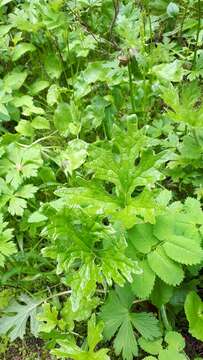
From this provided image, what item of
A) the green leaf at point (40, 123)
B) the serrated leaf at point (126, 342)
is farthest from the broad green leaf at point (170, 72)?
the serrated leaf at point (126, 342)

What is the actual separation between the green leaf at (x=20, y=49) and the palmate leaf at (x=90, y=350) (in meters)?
1.52

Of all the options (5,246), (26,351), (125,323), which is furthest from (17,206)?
(125,323)

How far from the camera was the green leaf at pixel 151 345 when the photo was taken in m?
1.56

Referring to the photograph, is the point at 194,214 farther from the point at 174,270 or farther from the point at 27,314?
the point at 27,314

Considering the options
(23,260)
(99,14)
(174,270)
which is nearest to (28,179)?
(23,260)

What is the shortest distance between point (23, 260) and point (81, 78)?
882 mm

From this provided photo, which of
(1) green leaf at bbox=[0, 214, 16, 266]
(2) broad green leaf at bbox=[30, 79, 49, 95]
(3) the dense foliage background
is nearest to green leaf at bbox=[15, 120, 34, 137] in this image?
(3) the dense foliage background

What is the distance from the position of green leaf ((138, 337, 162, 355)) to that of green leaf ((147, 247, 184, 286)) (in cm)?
24

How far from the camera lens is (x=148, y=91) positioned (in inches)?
86.0

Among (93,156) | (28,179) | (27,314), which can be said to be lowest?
(27,314)

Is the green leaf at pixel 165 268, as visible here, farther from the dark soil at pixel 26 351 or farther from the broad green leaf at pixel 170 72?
the broad green leaf at pixel 170 72

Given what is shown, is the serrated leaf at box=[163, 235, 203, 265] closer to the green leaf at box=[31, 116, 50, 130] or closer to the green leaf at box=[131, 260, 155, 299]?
the green leaf at box=[131, 260, 155, 299]

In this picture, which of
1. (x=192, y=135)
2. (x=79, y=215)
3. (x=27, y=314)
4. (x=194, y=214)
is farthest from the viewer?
(x=192, y=135)

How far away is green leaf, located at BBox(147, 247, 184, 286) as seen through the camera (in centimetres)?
148
